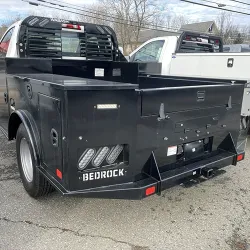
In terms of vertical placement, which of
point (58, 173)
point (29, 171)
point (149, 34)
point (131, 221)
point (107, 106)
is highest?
point (149, 34)

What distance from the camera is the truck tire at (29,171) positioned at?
2922 millimetres

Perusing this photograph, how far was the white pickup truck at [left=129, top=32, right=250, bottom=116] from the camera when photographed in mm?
5758

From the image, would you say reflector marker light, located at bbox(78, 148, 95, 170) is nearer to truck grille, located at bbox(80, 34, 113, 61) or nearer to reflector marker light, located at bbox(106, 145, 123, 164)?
reflector marker light, located at bbox(106, 145, 123, 164)

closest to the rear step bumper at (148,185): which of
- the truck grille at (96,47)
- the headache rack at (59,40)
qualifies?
the headache rack at (59,40)

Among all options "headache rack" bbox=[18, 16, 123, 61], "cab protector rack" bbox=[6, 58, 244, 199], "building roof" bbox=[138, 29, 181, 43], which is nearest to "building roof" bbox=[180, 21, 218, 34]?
"building roof" bbox=[138, 29, 181, 43]

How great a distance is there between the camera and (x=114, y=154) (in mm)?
2451

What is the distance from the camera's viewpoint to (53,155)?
242 cm

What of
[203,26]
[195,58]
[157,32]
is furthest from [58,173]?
[203,26]

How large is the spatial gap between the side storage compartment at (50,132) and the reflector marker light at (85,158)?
0.17 m

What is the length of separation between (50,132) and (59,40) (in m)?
2.60

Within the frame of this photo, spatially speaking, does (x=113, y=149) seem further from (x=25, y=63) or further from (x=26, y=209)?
(x=25, y=63)

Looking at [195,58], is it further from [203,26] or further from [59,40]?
[203,26]

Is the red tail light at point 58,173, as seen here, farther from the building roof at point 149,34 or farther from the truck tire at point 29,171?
the building roof at point 149,34

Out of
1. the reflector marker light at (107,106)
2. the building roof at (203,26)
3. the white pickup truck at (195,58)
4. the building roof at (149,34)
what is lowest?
the reflector marker light at (107,106)
